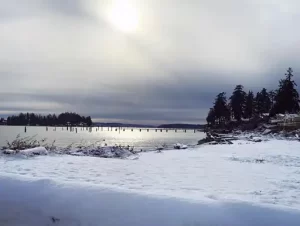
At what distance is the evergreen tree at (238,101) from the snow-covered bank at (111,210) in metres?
80.9

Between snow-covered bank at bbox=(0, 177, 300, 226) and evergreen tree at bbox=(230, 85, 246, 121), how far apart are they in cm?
8091

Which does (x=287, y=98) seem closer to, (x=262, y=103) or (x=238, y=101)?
(x=238, y=101)

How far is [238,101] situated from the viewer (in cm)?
8175

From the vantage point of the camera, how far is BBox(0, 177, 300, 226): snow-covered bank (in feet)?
12.2

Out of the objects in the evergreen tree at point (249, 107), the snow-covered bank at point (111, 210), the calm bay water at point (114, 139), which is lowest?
the calm bay water at point (114, 139)

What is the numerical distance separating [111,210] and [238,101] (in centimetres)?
8148

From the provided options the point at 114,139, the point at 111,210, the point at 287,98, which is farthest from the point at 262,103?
the point at 111,210

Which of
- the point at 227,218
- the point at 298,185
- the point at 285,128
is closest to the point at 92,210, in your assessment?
the point at 227,218

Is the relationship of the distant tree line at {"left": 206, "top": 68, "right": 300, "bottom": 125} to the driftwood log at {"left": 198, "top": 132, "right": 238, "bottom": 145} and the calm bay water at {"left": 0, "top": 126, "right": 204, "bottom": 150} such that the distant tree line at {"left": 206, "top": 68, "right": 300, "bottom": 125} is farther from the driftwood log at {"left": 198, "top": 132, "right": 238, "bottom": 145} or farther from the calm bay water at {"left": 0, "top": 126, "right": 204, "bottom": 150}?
the driftwood log at {"left": 198, "top": 132, "right": 238, "bottom": 145}

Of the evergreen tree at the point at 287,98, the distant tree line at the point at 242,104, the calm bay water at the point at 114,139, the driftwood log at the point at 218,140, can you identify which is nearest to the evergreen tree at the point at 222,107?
the distant tree line at the point at 242,104

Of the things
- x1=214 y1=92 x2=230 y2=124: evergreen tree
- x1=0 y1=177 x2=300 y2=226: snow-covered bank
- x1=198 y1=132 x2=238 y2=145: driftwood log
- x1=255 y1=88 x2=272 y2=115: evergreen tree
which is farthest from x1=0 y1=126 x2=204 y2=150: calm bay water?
x1=255 y1=88 x2=272 y2=115: evergreen tree

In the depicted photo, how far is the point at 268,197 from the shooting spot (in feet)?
19.1

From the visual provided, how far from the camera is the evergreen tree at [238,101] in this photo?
81.7 m

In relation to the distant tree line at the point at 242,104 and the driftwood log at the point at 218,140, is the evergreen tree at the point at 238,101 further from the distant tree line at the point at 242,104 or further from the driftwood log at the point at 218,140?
the driftwood log at the point at 218,140
